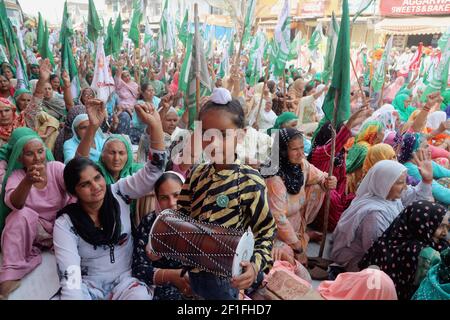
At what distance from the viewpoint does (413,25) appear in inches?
708

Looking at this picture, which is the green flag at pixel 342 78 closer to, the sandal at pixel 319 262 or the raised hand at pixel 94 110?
the sandal at pixel 319 262

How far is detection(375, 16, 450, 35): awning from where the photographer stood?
17.2 metres

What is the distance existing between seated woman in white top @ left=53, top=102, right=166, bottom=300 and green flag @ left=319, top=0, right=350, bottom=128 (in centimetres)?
162

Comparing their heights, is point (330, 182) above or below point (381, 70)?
below

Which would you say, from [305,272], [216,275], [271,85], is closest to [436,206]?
[305,272]

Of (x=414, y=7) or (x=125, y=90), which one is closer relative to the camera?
(x=125, y=90)

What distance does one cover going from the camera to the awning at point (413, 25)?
56.3 feet

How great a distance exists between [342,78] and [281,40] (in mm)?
3220

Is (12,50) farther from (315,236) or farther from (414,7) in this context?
(414,7)

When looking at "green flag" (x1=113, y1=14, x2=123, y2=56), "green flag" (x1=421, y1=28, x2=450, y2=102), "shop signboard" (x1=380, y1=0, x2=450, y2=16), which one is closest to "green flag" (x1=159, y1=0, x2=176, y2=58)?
"green flag" (x1=113, y1=14, x2=123, y2=56)

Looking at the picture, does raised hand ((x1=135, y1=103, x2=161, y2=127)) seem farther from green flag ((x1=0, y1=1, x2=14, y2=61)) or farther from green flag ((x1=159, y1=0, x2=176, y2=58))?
green flag ((x1=159, y1=0, x2=176, y2=58))

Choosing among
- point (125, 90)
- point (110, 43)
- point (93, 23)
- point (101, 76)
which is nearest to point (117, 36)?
point (110, 43)

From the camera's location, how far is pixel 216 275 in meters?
1.57

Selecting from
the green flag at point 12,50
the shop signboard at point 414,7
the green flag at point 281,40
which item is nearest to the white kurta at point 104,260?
the green flag at point 12,50
